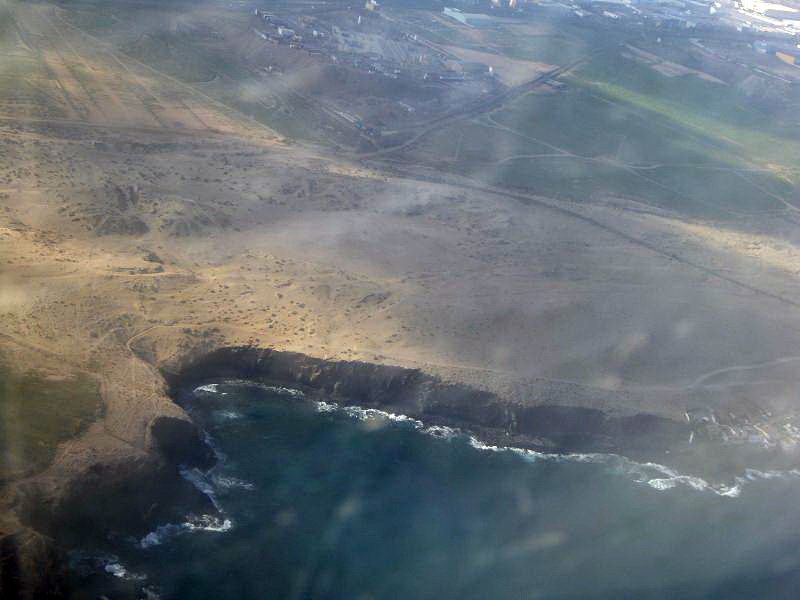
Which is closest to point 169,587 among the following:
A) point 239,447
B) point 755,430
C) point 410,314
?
point 239,447

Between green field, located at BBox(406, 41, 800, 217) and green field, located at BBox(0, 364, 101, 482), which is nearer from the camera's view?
green field, located at BBox(0, 364, 101, 482)

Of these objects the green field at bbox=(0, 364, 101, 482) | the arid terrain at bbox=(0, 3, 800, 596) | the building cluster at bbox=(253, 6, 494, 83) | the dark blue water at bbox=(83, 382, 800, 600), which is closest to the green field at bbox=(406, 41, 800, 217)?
the arid terrain at bbox=(0, 3, 800, 596)

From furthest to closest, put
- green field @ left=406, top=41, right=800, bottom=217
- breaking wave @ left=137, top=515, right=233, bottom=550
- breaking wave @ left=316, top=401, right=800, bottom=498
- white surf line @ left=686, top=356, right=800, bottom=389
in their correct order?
green field @ left=406, top=41, right=800, bottom=217, white surf line @ left=686, top=356, right=800, bottom=389, breaking wave @ left=316, top=401, right=800, bottom=498, breaking wave @ left=137, top=515, right=233, bottom=550

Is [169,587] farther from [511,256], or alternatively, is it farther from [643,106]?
[643,106]

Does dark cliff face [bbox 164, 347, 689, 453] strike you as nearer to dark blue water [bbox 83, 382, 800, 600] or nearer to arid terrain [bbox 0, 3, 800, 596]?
arid terrain [bbox 0, 3, 800, 596]

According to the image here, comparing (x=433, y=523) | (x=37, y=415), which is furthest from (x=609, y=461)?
(x=37, y=415)

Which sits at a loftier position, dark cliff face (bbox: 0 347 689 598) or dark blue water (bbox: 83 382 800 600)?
dark cliff face (bbox: 0 347 689 598)
